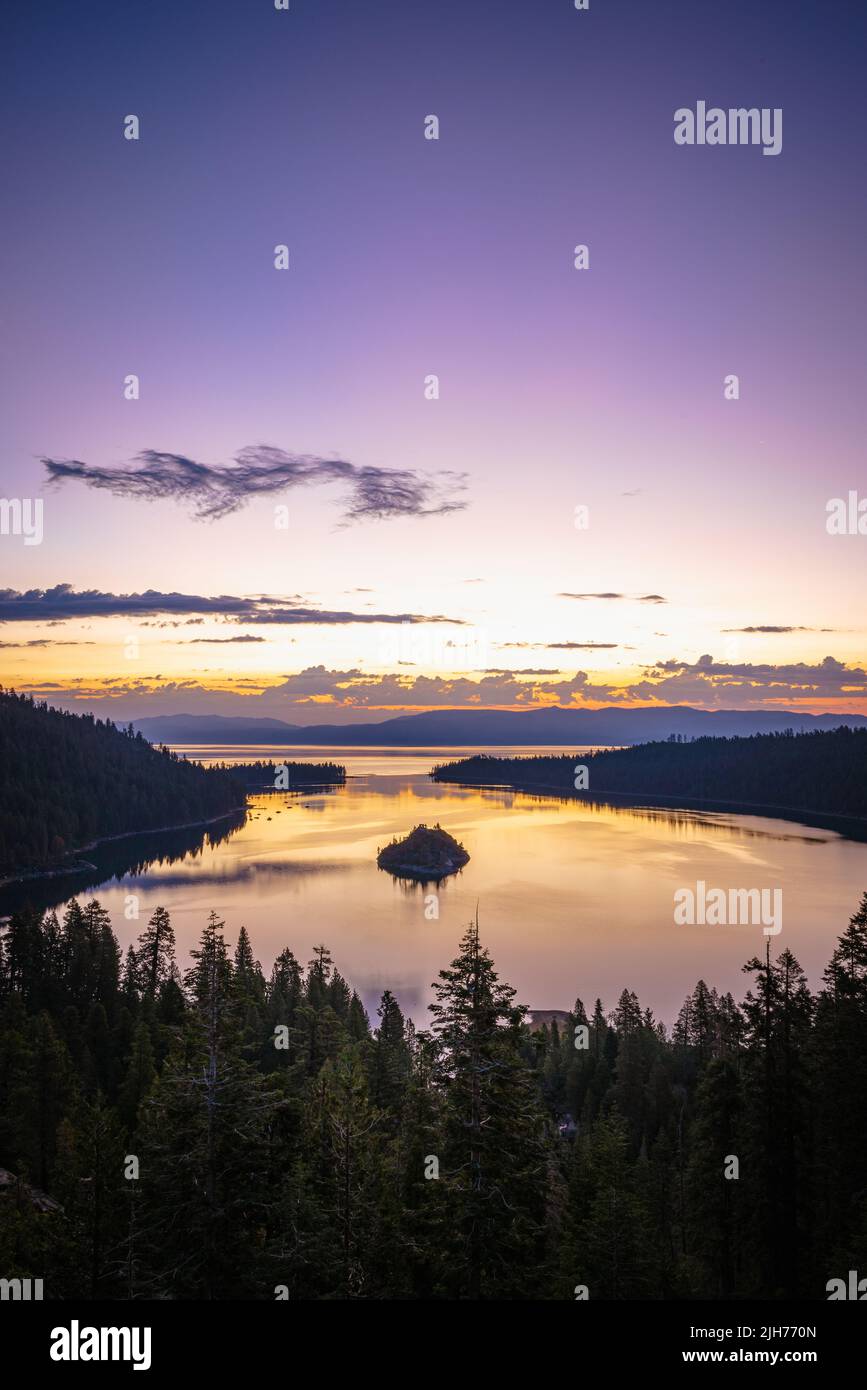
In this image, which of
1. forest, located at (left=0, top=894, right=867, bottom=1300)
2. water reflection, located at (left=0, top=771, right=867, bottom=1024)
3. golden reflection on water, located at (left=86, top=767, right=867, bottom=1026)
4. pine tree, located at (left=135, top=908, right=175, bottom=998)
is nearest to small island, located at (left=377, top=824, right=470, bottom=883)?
water reflection, located at (left=0, top=771, right=867, bottom=1024)

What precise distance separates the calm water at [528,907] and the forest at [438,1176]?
47.2 m

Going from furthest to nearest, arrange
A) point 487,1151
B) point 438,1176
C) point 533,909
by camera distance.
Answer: point 533,909, point 438,1176, point 487,1151

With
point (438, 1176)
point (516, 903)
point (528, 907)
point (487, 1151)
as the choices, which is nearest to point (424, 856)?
point (516, 903)

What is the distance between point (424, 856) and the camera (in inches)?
6004

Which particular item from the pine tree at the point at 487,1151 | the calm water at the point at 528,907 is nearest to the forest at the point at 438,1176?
the pine tree at the point at 487,1151

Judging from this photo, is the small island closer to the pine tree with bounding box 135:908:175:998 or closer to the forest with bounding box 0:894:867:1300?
the pine tree with bounding box 135:908:175:998

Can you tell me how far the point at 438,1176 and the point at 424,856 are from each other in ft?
450

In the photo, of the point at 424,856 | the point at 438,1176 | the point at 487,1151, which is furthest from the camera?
the point at 424,856

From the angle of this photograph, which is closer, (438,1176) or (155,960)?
(438,1176)

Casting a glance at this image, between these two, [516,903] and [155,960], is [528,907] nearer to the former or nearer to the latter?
[516,903]

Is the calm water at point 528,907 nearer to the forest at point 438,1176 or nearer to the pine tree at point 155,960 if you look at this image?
the pine tree at point 155,960

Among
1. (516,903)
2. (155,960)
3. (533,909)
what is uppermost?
(155,960)

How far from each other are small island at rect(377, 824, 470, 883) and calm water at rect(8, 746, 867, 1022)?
3.71 metres
